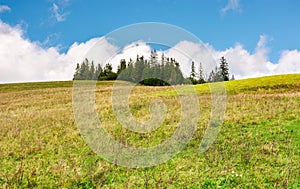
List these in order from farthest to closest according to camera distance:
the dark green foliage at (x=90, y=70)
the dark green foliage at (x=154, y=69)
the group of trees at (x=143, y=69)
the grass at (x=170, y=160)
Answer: the dark green foliage at (x=154, y=69) < the group of trees at (x=143, y=69) < the dark green foliage at (x=90, y=70) < the grass at (x=170, y=160)

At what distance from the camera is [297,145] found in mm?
11789

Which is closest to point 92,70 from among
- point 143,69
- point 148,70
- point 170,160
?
point 143,69

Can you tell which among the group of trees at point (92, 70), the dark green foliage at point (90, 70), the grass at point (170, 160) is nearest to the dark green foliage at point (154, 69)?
the group of trees at point (92, 70)

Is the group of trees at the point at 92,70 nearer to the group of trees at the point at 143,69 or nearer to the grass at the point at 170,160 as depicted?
the group of trees at the point at 143,69

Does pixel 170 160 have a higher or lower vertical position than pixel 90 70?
lower

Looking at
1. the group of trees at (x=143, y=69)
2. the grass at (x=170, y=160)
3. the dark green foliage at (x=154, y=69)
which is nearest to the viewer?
the grass at (x=170, y=160)

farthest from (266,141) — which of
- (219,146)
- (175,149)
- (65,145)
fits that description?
(65,145)

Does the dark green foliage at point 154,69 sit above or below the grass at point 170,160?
above

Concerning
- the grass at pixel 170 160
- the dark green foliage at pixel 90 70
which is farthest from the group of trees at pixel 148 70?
the grass at pixel 170 160

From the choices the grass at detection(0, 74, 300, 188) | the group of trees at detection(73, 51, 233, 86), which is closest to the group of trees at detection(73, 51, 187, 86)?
the group of trees at detection(73, 51, 233, 86)

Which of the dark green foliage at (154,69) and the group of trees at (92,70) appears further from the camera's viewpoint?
the dark green foliage at (154,69)

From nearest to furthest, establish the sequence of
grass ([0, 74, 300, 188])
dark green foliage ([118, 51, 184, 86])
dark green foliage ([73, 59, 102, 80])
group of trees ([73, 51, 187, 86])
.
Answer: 1. grass ([0, 74, 300, 188])
2. dark green foliage ([73, 59, 102, 80])
3. group of trees ([73, 51, 187, 86])
4. dark green foliage ([118, 51, 184, 86])

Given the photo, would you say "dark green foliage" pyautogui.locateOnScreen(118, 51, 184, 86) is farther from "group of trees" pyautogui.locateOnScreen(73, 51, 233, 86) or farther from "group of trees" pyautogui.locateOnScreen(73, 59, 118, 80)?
"group of trees" pyautogui.locateOnScreen(73, 59, 118, 80)

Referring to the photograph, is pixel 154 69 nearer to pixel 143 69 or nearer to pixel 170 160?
pixel 143 69
